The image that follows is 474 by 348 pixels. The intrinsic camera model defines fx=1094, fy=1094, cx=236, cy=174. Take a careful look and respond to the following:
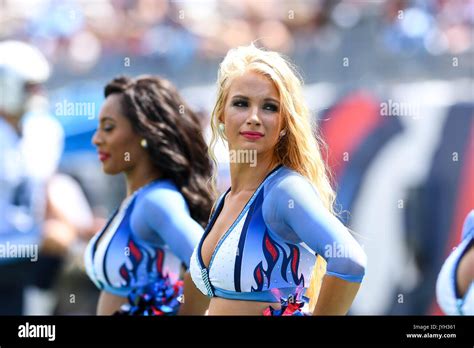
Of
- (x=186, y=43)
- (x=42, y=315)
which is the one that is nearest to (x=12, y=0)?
(x=186, y=43)

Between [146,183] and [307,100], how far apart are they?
1.01 metres

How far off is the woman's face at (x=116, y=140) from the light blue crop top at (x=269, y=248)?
1.09 m

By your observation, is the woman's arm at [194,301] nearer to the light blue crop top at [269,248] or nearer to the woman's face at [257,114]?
the light blue crop top at [269,248]

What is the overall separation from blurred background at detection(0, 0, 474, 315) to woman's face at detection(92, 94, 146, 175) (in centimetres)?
27

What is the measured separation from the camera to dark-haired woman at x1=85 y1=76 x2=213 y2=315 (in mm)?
5074

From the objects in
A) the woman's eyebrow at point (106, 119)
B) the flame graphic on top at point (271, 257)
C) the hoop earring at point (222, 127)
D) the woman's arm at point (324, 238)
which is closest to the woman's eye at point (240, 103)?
the hoop earring at point (222, 127)

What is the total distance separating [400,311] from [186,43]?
1.81 m

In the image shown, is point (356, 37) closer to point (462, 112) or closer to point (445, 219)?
point (462, 112)

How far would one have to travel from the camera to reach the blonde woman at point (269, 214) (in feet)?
13.3

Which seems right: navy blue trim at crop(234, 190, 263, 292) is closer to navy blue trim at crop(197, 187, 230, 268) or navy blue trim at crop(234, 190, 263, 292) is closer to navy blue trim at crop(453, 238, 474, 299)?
navy blue trim at crop(197, 187, 230, 268)

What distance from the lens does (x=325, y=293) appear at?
4.09m

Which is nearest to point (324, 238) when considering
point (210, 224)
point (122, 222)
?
point (210, 224)

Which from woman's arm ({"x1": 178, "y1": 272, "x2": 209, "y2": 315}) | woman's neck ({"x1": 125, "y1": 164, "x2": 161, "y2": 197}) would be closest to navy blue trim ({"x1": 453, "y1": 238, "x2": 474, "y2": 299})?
woman's arm ({"x1": 178, "y1": 272, "x2": 209, "y2": 315})

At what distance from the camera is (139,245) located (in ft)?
16.7
